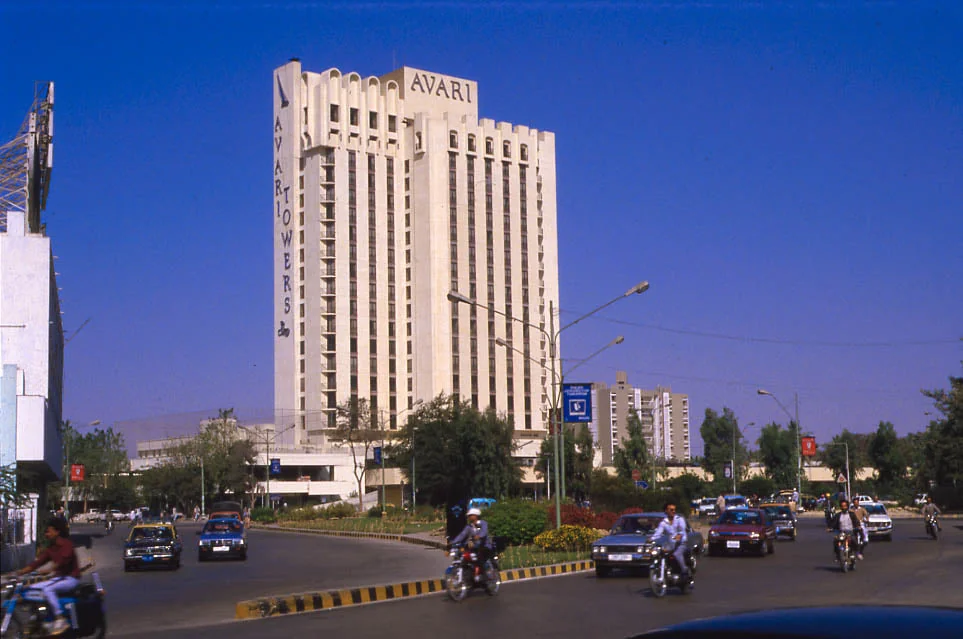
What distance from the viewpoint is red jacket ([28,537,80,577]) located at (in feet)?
46.6

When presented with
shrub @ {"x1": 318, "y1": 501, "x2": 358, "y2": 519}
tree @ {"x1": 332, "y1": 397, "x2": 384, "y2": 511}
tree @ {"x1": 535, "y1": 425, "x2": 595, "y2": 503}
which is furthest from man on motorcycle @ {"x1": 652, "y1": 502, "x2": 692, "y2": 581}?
tree @ {"x1": 332, "y1": 397, "x2": 384, "y2": 511}

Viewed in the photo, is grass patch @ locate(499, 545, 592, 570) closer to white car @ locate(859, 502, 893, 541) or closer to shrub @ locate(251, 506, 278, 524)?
white car @ locate(859, 502, 893, 541)

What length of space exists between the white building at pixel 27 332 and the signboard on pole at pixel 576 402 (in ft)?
58.4

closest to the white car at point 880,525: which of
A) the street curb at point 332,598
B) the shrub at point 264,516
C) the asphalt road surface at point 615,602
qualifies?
the asphalt road surface at point 615,602

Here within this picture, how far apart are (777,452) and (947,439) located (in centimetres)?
5093

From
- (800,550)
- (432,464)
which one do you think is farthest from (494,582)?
(432,464)

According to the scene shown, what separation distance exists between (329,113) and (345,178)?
7.23m

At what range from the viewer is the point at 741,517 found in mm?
35750

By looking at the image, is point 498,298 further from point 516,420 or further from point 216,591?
point 216,591

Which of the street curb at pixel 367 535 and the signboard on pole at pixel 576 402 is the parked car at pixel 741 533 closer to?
the signboard on pole at pixel 576 402

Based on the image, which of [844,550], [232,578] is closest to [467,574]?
[844,550]

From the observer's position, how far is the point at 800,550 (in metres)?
38.3

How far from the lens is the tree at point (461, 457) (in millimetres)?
83625

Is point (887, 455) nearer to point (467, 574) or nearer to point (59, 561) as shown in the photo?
point (467, 574)
